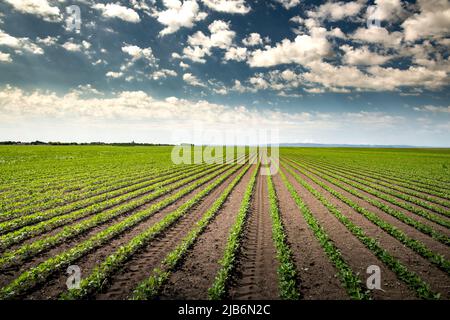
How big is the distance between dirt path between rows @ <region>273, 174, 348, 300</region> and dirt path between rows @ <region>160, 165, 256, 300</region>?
2480 millimetres

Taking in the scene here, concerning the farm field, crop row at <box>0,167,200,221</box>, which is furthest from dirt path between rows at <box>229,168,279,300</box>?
crop row at <box>0,167,200,221</box>

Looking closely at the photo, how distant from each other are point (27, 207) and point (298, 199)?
609 inches

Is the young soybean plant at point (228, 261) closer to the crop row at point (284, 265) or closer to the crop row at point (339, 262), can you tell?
the crop row at point (284, 265)

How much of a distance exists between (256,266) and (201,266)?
1.68 m

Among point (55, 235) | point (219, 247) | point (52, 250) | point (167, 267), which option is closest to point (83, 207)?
point (55, 235)

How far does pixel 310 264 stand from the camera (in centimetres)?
798

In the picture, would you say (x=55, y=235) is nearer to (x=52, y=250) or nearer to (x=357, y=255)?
(x=52, y=250)

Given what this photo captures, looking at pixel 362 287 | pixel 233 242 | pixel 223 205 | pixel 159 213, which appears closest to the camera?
pixel 362 287

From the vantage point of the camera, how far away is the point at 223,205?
599 inches

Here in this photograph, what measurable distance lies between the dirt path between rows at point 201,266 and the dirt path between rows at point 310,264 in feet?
8.14
